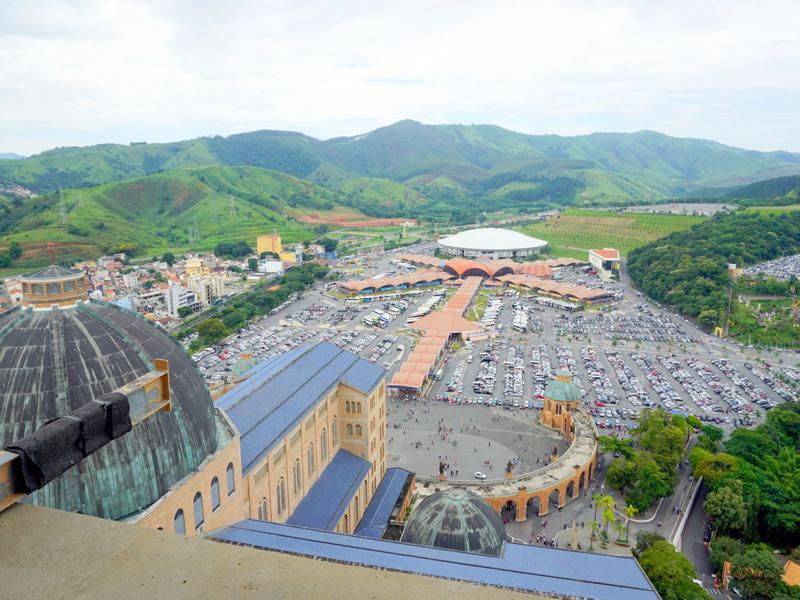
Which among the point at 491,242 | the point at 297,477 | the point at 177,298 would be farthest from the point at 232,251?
the point at 297,477

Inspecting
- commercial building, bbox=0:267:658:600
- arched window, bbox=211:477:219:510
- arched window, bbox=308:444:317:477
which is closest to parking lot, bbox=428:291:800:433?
commercial building, bbox=0:267:658:600

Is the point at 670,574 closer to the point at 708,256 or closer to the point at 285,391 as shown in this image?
the point at 285,391

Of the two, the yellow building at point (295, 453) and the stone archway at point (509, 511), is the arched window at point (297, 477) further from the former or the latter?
the stone archway at point (509, 511)

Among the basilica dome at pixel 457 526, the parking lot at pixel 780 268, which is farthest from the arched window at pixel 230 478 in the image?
the parking lot at pixel 780 268

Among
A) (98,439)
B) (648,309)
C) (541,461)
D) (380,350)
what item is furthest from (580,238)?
Result: (98,439)

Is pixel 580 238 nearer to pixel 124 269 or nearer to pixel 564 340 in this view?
pixel 564 340
